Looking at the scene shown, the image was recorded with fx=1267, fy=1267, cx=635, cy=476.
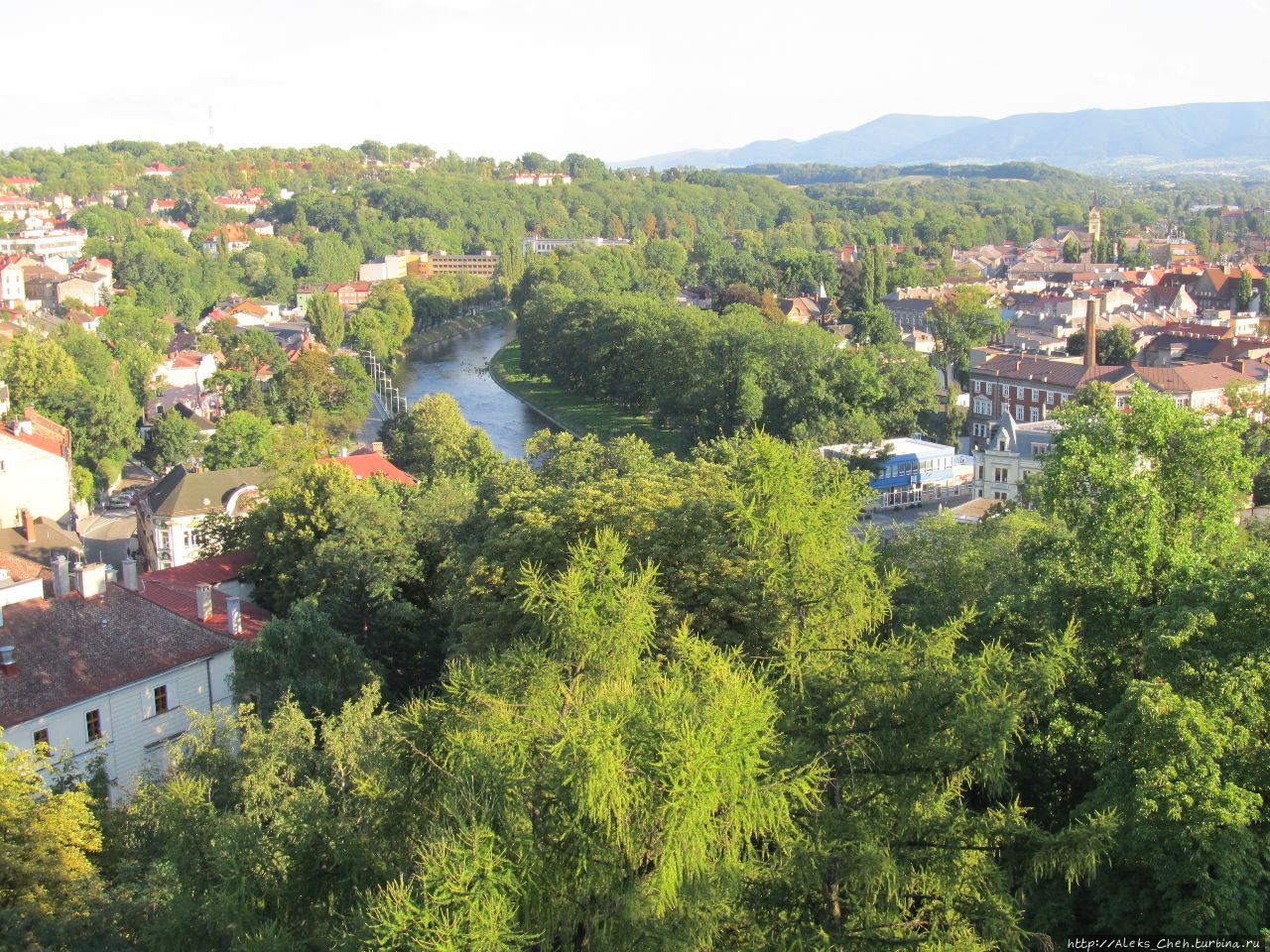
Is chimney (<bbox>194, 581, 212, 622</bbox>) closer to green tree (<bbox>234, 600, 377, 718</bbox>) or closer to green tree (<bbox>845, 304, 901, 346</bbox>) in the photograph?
green tree (<bbox>234, 600, 377, 718</bbox>)

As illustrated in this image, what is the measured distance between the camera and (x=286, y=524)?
17.0 m

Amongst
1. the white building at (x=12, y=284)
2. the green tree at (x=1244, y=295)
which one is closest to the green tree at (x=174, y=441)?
the white building at (x=12, y=284)

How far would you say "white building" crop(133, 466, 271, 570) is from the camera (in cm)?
→ 2133

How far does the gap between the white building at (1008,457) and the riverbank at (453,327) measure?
116 ft

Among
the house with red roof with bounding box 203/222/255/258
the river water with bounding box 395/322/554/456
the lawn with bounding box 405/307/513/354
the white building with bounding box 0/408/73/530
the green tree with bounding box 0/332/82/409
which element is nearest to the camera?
the white building with bounding box 0/408/73/530

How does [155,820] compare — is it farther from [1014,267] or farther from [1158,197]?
[1158,197]

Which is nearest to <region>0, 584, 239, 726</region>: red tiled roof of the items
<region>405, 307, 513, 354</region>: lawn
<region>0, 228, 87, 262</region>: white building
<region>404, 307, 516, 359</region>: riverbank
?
<region>404, 307, 516, 359</region>: riverbank

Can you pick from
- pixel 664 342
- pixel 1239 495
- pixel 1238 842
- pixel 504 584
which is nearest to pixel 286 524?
pixel 504 584

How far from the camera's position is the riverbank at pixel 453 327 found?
60.2 m

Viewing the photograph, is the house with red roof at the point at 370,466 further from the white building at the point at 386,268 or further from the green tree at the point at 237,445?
the white building at the point at 386,268

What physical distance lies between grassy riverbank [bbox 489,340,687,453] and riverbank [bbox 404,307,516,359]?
10262mm

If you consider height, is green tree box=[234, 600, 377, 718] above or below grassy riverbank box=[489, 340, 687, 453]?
above

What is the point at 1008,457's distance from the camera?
2542 cm

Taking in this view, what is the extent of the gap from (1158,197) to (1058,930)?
159 meters
